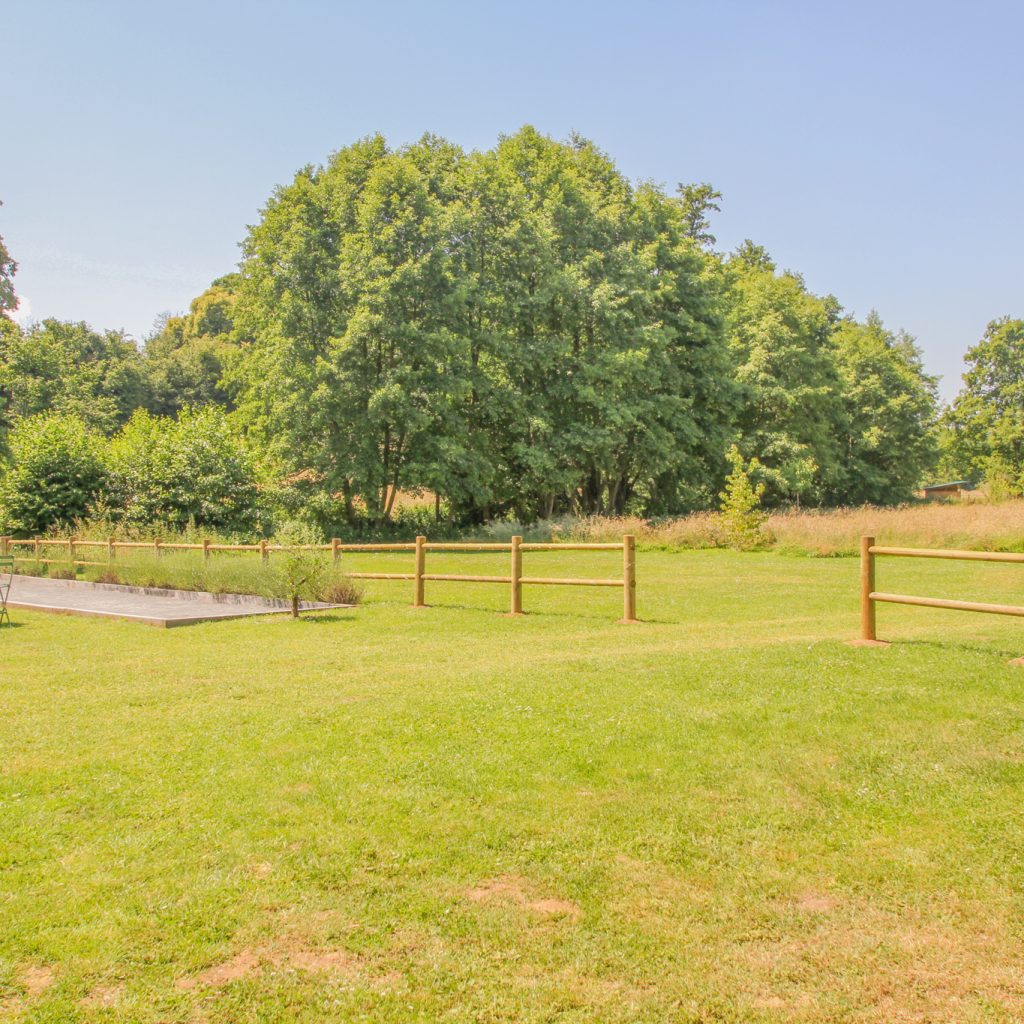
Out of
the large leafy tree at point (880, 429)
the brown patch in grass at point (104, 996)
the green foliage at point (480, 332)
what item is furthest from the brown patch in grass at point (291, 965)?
the large leafy tree at point (880, 429)

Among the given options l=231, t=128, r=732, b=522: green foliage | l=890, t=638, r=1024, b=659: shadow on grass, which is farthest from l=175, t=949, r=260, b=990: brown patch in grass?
l=231, t=128, r=732, b=522: green foliage

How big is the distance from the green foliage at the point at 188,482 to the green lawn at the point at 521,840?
18291 millimetres

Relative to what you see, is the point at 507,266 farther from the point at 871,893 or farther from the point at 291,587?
the point at 871,893

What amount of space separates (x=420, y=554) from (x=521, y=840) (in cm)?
917

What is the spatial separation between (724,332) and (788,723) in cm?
3201

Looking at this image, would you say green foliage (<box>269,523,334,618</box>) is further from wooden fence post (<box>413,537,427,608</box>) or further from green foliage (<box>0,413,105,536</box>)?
green foliage (<box>0,413,105,536</box>)

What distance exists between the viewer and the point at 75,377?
173 feet

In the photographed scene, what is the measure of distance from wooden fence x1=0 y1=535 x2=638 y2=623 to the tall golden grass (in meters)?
7.98

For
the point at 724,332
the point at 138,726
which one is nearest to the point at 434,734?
the point at 138,726

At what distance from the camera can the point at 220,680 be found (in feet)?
24.5

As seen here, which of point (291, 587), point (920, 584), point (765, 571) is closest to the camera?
point (291, 587)

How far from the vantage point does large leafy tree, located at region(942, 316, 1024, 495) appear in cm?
5153

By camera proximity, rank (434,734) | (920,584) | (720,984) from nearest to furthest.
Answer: (720,984) → (434,734) → (920,584)

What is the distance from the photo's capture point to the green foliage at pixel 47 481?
25.5 meters
